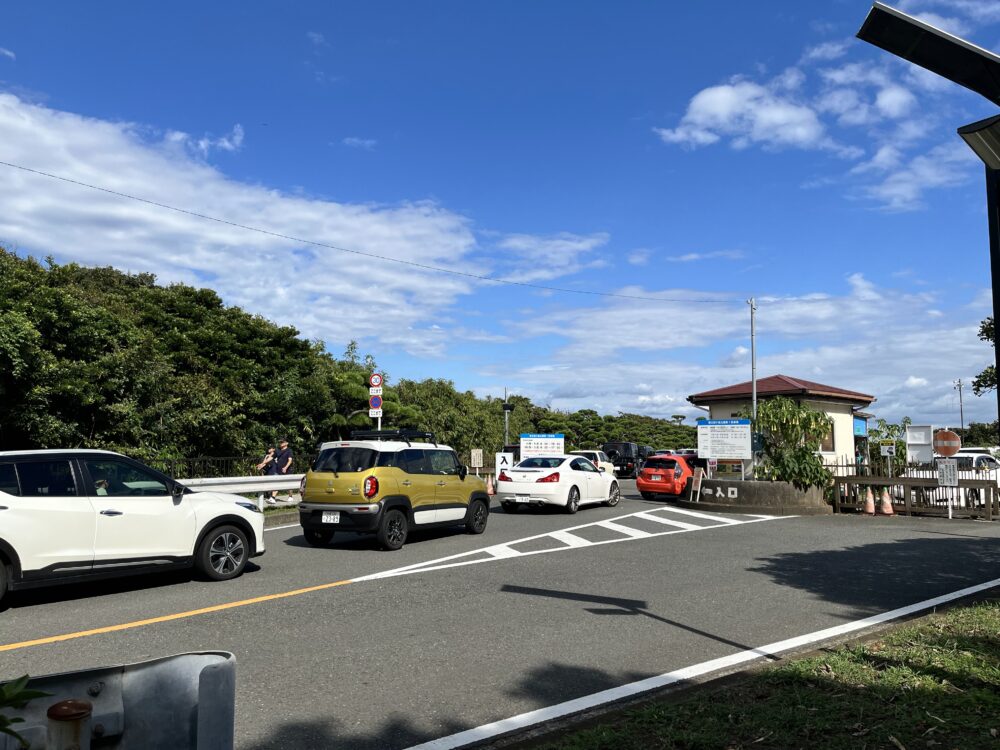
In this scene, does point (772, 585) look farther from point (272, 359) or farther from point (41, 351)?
point (272, 359)

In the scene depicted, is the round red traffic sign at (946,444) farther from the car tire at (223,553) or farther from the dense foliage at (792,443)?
the car tire at (223,553)

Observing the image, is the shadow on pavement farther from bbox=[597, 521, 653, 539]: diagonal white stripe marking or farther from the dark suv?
the dark suv

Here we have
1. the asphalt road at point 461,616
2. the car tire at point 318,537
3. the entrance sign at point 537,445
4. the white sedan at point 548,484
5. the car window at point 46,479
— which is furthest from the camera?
the entrance sign at point 537,445

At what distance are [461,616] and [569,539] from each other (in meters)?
6.59

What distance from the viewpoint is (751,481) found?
2055cm

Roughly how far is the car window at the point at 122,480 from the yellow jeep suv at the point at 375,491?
10.8 ft

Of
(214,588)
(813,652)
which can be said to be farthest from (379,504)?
(813,652)

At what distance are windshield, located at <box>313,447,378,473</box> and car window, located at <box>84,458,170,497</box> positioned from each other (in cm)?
341

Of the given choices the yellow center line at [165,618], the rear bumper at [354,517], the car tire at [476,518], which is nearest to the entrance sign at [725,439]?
the car tire at [476,518]

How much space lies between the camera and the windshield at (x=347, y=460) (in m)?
12.2

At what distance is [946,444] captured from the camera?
13320 mm

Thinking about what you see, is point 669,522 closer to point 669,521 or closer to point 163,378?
point 669,521

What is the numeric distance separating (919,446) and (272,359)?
1909 centimetres

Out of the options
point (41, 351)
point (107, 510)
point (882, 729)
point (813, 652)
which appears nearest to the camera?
point (882, 729)
